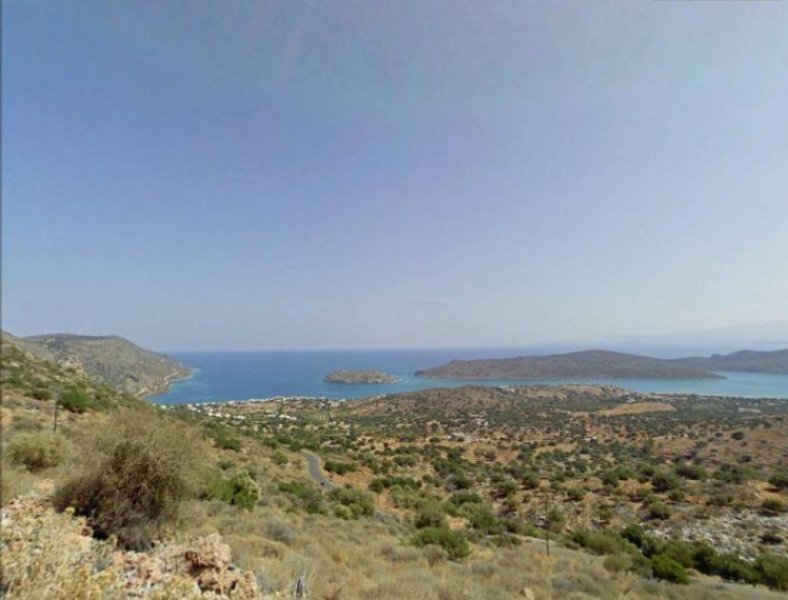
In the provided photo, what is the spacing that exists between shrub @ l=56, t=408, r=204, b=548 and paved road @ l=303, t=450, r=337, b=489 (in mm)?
12938

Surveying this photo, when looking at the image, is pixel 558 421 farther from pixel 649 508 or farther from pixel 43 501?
pixel 43 501

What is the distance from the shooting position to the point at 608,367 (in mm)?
137125

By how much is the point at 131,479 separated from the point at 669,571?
12.5 m

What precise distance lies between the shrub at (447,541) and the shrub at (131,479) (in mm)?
6201

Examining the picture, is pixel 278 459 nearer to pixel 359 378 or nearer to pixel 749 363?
pixel 359 378

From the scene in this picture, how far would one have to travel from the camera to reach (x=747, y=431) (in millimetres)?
34281

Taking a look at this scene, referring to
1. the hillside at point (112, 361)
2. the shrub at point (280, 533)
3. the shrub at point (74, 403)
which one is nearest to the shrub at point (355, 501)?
the shrub at point (280, 533)

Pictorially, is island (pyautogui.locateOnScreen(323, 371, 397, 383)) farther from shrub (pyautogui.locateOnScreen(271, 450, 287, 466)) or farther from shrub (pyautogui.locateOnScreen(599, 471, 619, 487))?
shrub (pyautogui.locateOnScreen(599, 471, 619, 487))

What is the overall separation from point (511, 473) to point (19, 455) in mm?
22748

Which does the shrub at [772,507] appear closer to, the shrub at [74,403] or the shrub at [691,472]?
the shrub at [691,472]

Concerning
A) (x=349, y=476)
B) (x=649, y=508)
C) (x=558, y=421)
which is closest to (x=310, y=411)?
(x=558, y=421)

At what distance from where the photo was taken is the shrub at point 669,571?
980 cm

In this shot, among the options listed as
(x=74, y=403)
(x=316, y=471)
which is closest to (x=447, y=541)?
(x=316, y=471)

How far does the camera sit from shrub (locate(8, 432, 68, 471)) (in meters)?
9.48
